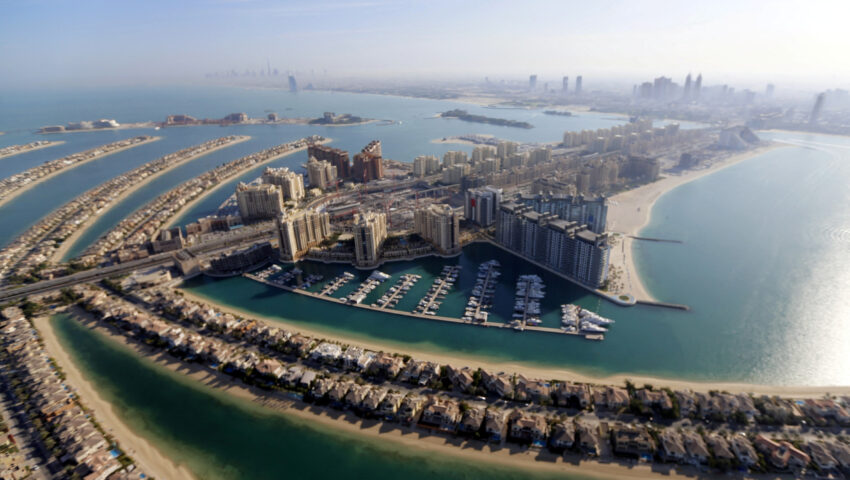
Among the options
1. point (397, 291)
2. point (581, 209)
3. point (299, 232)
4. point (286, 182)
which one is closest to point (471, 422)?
point (397, 291)

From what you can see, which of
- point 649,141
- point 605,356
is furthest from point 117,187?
point 649,141

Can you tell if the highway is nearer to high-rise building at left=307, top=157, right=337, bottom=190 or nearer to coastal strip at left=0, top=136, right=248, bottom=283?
coastal strip at left=0, top=136, right=248, bottom=283

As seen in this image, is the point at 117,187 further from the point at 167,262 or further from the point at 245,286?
the point at 245,286

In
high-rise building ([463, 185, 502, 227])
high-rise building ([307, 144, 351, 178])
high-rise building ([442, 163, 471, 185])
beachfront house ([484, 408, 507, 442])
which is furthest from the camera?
high-rise building ([307, 144, 351, 178])

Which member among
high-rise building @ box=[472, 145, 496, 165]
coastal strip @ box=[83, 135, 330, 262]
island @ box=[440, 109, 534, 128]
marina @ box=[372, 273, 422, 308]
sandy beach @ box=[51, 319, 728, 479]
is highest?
island @ box=[440, 109, 534, 128]

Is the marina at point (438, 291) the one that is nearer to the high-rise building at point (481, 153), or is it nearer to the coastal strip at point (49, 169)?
the high-rise building at point (481, 153)

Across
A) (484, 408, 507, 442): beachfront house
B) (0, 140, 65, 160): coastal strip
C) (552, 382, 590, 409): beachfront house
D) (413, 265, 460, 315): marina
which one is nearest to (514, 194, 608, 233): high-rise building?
(413, 265, 460, 315): marina

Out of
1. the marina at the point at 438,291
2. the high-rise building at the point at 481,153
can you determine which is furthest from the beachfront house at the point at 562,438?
the high-rise building at the point at 481,153
